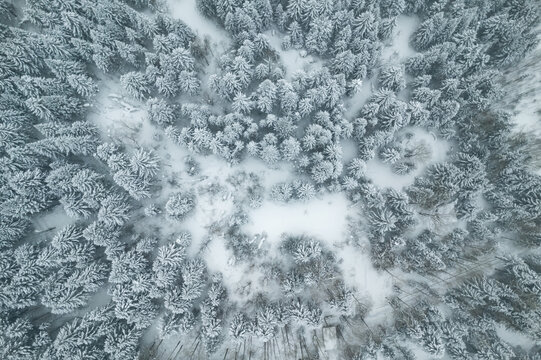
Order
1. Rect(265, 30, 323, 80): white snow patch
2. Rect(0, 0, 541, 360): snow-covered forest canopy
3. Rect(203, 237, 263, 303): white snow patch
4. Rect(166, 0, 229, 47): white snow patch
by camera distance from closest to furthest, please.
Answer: Rect(0, 0, 541, 360): snow-covered forest canopy → Rect(203, 237, 263, 303): white snow patch → Rect(265, 30, 323, 80): white snow patch → Rect(166, 0, 229, 47): white snow patch

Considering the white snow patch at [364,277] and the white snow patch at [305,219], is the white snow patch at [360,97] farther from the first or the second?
the white snow patch at [364,277]

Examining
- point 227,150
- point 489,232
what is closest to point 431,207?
point 489,232

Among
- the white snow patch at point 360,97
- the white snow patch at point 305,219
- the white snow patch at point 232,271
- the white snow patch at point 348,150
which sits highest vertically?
the white snow patch at point 360,97

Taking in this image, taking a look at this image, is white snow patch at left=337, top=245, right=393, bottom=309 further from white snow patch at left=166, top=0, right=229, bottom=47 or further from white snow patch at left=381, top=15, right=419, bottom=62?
white snow patch at left=166, top=0, right=229, bottom=47

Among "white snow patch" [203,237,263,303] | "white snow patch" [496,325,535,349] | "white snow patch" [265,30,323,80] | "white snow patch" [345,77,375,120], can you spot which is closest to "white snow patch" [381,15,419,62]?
"white snow patch" [345,77,375,120]

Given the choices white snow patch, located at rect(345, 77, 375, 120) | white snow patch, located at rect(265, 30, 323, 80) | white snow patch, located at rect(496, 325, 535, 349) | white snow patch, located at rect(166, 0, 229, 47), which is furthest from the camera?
white snow patch, located at rect(166, 0, 229, 47)

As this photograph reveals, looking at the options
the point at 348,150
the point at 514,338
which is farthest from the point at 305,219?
the point at 514,338

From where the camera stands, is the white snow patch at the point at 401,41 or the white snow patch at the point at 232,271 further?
the white snow patch at the point at 401,41

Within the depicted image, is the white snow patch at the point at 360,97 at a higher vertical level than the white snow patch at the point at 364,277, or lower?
higher

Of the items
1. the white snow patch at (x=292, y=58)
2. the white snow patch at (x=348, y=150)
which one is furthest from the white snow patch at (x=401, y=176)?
the white snow patch at (x=292, y=58)
